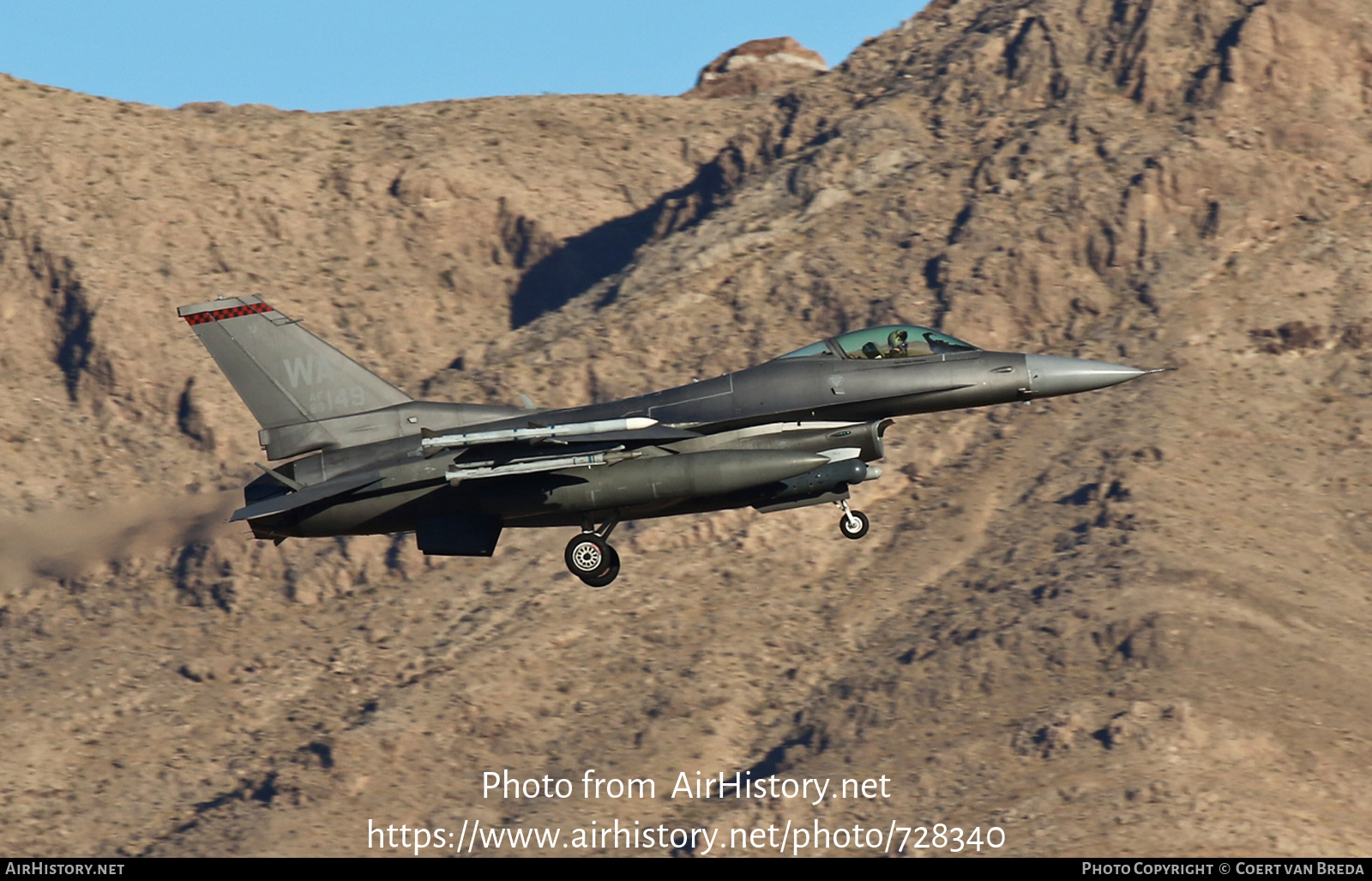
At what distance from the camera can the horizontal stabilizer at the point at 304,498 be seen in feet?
→ 94.9

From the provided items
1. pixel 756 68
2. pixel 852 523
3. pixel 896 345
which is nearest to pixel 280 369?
pixel 852 523

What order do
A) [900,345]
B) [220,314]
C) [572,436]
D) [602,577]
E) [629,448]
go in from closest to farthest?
1. [572,436]
2. [629,448]
3. [900,345]
4. [602,577]
5. [220,314]

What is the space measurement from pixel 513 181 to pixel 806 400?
158 ft

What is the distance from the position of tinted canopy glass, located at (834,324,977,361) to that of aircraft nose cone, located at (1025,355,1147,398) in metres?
1.11

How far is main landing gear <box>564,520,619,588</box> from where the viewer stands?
98.8ft

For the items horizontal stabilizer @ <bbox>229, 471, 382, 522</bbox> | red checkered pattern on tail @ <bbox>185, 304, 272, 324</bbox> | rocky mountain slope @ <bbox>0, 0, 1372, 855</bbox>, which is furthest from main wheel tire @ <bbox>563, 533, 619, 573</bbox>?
rocky mountain slope @ <bbox>0, 0, 1372, 855</bbox>

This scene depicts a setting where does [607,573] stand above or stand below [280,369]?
below

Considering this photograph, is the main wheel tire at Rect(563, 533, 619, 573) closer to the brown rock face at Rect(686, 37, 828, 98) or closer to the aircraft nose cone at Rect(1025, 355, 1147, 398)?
the aircraft nose cone at Rect(1025, 355, 1147, 398)

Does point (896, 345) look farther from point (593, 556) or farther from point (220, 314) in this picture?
point (220, 314)

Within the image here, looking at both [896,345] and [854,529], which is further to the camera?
[896,345]

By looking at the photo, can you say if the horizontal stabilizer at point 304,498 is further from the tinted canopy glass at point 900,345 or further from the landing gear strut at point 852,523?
the tinted canopy glass at point 900,345

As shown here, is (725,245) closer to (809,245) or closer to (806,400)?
(809,245)

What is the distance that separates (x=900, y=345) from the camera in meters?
29.3

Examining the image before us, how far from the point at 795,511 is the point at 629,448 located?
1209 inches
